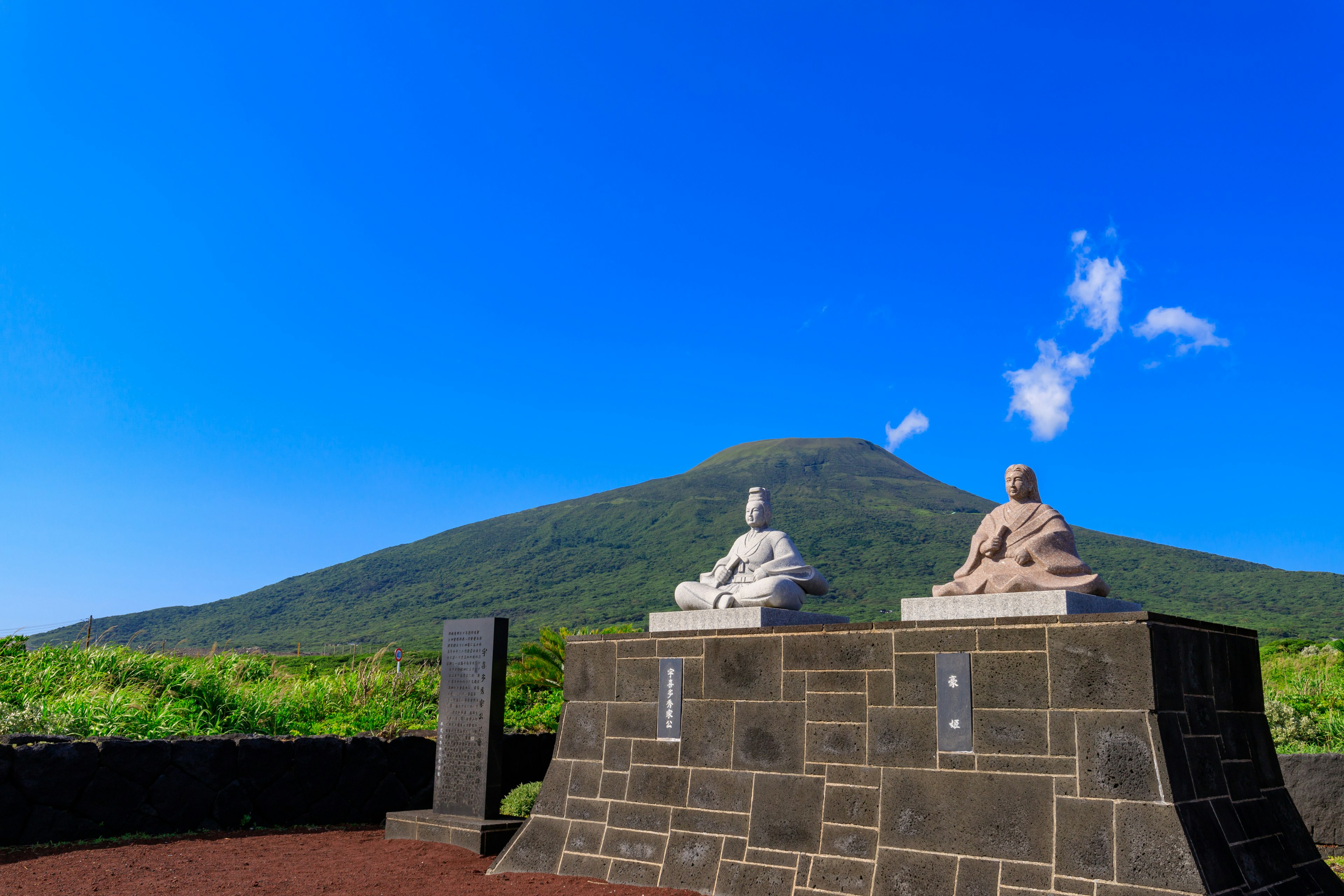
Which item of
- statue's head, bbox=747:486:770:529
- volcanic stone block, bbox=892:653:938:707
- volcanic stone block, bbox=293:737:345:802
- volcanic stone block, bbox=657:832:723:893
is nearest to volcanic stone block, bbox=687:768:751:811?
volcanic stone block, bbox=657:832:723:893

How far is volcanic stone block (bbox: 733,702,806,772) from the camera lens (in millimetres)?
6746

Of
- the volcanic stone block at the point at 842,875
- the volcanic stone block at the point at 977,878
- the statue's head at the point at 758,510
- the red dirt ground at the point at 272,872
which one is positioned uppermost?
the statue's head at the point at 758,510

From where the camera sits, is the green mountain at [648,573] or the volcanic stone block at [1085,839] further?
the green mountain at [648,573]

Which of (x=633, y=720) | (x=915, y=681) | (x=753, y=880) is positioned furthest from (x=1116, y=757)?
(x=633, y=720)

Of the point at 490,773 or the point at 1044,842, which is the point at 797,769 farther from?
the point at 490,773

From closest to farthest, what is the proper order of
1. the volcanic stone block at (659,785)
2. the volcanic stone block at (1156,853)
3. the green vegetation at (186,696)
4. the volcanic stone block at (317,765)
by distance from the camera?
the volcanic stone block at (1156,853)
the volcanic stone block at (659,785)
the volcanic stone block at (317,765)
the green vegetation at (186,696)

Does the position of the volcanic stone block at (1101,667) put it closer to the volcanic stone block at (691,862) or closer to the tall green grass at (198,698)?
the volcanic stone block at (691,862)

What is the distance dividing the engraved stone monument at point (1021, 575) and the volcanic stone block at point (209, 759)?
23.1 feet

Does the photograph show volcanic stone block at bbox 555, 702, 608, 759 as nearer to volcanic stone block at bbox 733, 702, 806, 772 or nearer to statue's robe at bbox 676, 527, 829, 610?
statue's robe at bbox 676, 527, 829, 610

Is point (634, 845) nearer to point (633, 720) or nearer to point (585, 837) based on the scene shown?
point (585, 837)

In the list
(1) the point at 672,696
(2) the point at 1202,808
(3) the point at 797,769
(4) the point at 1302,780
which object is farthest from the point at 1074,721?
(4) the point at 1302,780

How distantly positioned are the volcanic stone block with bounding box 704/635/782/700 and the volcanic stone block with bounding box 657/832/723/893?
3.45 feet

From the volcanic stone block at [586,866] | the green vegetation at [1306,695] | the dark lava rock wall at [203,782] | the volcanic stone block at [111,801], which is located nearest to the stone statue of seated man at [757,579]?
the volcanic stone block at [586,866]

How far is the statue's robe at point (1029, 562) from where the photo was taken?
6.40m
